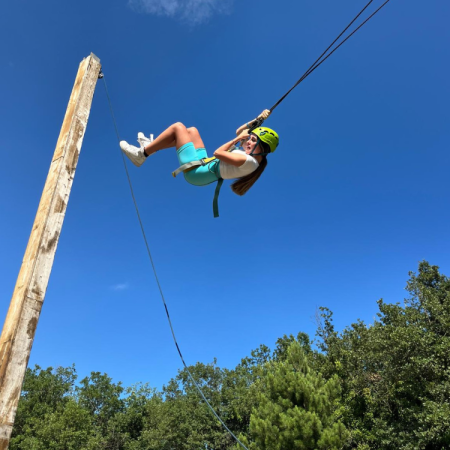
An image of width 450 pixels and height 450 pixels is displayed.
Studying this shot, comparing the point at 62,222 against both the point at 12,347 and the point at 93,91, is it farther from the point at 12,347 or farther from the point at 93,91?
the point at 93,91

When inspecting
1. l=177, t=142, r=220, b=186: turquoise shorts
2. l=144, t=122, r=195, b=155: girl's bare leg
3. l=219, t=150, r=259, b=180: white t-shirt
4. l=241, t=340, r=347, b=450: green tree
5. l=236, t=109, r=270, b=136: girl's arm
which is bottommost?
l=241, t=340, r=347, b=450: green tree

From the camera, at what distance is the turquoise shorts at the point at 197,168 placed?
283cm

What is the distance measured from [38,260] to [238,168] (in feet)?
4.87

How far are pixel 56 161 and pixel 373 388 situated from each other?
17.0 meters

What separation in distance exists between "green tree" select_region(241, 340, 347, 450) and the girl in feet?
37.5

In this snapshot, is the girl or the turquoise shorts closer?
the girl

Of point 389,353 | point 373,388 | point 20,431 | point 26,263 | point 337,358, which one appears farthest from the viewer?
point 20,431

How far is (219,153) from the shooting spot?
8.79 feet

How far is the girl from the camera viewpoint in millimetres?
2725

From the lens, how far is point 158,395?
89.8 feet

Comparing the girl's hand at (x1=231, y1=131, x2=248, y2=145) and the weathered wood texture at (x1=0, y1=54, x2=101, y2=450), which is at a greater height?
the girl's hand at (x1=231, y1=131, x2=248, y2=145)

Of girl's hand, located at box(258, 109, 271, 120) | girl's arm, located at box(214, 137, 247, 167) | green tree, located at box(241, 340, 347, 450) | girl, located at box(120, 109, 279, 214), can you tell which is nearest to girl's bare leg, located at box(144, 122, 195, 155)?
girl, located at box(120, 109, 279, 214)

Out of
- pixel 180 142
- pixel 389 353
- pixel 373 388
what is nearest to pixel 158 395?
pixel 373 388

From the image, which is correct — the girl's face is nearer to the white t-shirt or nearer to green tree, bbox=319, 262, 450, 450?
the white t-shirt
